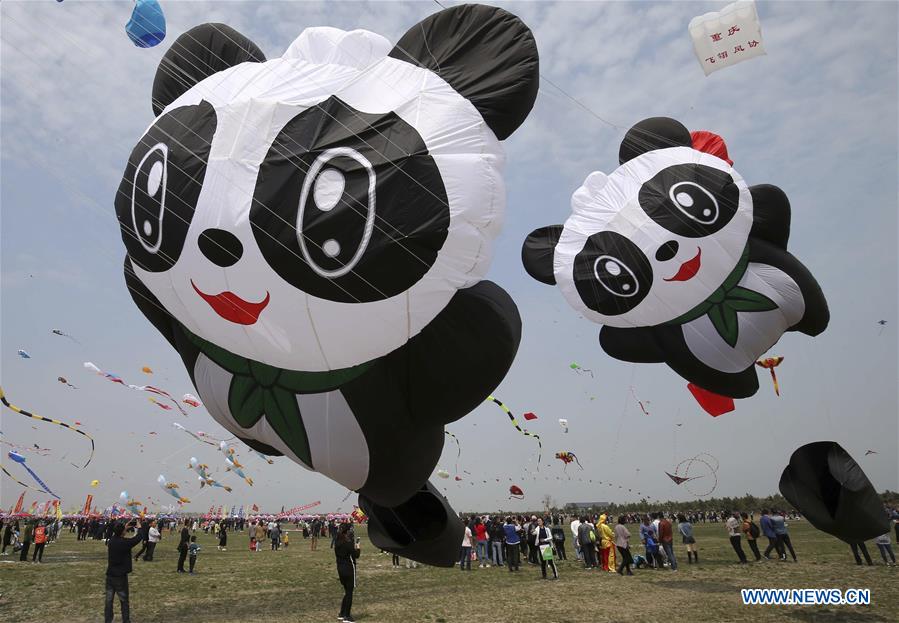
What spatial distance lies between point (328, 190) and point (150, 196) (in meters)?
1.61

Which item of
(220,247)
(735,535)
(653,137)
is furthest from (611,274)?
(735,535)

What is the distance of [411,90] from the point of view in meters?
4.86

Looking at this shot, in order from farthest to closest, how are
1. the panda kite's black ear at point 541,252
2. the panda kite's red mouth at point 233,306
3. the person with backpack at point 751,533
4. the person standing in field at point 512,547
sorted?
1. the person standing in field at point 512,547
2. the person with backpack at point 751,533
3. the panda kite's black ear at point 541,252
4. the panda kite's red mouth at point 233,306

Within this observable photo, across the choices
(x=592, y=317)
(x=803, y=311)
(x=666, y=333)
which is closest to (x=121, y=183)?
(x=592, y=317)

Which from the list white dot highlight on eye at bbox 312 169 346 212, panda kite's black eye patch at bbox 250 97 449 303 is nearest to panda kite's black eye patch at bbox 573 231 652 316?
panda kite's black eye patch at bbox 250 97 449 303

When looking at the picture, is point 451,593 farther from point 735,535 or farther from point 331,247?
point 331,247

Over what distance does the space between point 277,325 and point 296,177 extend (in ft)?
3.67

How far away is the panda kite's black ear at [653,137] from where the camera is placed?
11523 mm

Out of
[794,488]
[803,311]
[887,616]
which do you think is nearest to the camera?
[794,488]

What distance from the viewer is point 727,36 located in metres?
9.32

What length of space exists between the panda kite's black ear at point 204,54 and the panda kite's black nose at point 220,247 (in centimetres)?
215

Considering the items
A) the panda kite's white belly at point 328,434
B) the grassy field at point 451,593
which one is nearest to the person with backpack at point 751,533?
the grassy field at point 451,593

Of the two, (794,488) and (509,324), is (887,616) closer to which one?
(794,488)

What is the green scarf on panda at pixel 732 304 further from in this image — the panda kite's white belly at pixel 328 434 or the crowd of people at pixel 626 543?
the panda kite's white belly at pixel 328 434
